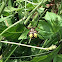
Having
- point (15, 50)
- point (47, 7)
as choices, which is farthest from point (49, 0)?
point (15, 50)

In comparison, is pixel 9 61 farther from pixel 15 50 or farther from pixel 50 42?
pixel 50 42

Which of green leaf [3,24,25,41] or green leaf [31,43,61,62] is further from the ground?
green leaf [3,24,25,41]

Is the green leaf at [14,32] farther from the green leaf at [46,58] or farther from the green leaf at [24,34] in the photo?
the green leaf at [46,58]

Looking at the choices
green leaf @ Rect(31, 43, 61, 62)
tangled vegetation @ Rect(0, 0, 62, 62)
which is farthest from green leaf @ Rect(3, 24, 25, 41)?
green leaf @ Rect(31, 43, 61, 62)

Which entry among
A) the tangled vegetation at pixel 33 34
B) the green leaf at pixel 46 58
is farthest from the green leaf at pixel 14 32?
the green leaf at pixel 46 58

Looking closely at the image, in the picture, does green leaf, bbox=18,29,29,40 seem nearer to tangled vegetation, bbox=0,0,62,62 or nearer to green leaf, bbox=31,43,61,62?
tangled vegetation, bbox=0,0,62,62

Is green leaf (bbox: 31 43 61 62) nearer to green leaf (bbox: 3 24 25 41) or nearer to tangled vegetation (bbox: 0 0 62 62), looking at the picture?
tangled vegetation (bbox: 0 0 62 62)

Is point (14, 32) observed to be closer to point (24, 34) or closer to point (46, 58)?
point (24, 34)

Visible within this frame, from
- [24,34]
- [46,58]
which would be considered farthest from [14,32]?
[46,58]

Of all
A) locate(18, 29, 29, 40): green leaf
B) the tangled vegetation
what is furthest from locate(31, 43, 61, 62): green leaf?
locate(18, 29, 29, 40): green leaf
